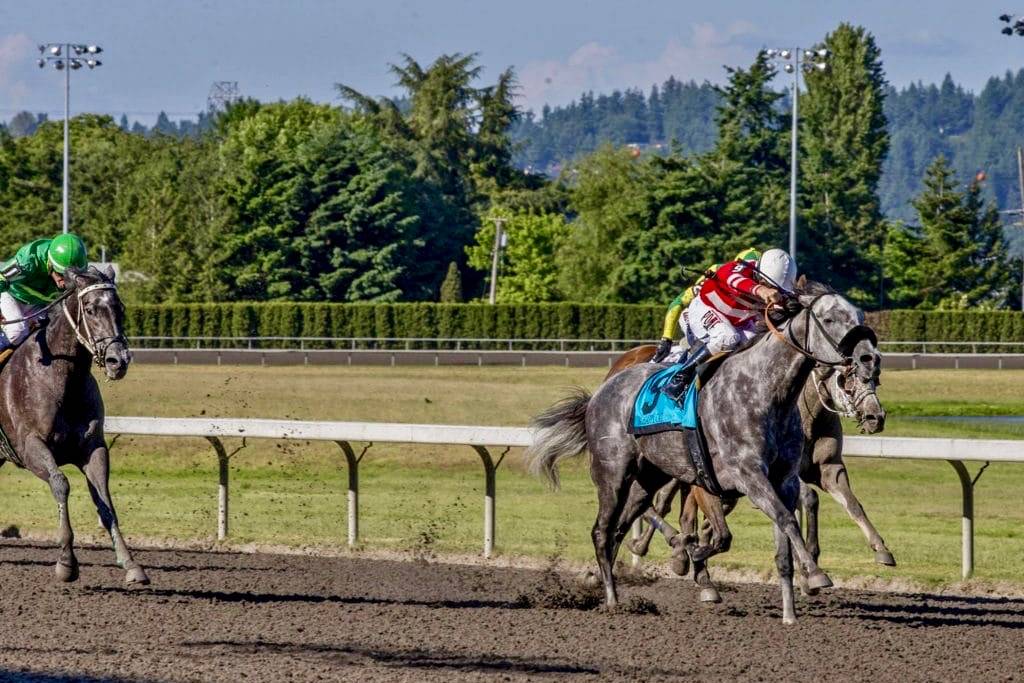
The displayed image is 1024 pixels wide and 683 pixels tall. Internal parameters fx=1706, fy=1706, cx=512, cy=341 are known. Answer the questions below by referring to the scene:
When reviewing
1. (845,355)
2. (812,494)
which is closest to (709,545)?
(812,494)

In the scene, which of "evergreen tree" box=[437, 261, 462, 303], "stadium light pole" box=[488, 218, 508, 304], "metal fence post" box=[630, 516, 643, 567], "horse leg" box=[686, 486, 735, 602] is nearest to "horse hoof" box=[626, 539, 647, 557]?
"horse leg" box=[686, 486, 735, 602]

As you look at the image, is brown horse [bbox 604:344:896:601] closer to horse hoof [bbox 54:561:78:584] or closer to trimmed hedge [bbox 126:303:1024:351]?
horse hoof [bbox 54:561:78:584]

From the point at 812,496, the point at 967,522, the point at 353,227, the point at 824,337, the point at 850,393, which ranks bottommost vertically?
the point at 967,522

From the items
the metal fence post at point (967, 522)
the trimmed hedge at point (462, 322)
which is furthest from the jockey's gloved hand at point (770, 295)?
the trimmed hedge at point (462, 322)

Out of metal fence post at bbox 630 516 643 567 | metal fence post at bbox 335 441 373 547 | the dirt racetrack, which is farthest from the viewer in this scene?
metal fence post at bbox 335 441 373 547

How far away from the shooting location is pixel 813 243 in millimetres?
62938

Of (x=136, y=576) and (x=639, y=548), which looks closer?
(x=136, y=576)

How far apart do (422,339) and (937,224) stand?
23686 millimetres

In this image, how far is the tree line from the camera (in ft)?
198

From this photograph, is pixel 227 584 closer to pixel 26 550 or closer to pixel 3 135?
pixel 26 550

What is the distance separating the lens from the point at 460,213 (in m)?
77.8

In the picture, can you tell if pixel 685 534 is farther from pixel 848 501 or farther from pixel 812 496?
pixel 848 501

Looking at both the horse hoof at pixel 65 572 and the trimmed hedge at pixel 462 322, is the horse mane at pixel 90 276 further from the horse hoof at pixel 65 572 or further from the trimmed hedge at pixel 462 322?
the trimmed hedge at pixel 462 322

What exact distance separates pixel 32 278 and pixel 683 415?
3826 mm
